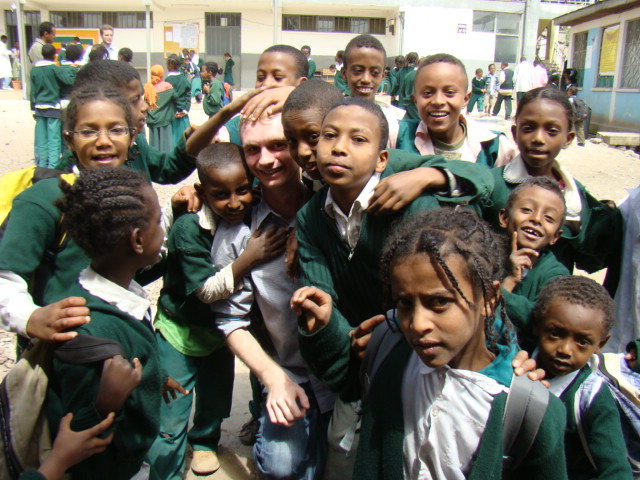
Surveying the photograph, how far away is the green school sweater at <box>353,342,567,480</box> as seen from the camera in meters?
1.47

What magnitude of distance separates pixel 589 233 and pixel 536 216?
0.48 m

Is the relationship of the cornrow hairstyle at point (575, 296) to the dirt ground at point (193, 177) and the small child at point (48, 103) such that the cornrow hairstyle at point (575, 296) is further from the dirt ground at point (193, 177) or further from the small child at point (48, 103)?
the small child at point (48, 103)

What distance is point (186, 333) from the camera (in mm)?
2482

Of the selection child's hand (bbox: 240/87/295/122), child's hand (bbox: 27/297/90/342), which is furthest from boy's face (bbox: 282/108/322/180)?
child's hand (bbox: 27/297/90/342)

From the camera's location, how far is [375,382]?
1693mm

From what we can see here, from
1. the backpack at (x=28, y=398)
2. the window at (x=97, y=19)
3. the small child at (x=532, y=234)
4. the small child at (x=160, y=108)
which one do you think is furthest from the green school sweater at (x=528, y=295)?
the window at (x=97, y=19)

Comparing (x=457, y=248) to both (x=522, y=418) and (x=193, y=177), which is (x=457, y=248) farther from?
(x=193, y=177)

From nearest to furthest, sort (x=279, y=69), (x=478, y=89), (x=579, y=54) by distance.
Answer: (x=279, y=69), (x=579, y=54), (x=478, y=89)

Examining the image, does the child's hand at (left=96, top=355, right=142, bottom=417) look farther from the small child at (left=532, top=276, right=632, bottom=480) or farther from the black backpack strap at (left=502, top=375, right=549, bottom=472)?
the small child at (left=532, top=276, right=632, bottom=480)

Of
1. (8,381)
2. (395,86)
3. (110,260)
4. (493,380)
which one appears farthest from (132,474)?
(395,86)

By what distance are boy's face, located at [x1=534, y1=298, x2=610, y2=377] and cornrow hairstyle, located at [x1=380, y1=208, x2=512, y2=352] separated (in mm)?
262

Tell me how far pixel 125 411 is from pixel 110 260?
0.46 m

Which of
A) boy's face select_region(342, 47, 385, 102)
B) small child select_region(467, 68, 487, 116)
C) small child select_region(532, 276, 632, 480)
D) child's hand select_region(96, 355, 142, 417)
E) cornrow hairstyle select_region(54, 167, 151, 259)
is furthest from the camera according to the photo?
small child select_region(467, 68, 487, 116)

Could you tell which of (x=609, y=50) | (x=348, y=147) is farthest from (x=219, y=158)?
(x=609, y=50)
